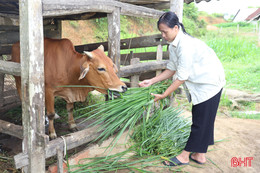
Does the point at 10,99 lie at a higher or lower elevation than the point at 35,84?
lower

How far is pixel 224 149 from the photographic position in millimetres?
3713

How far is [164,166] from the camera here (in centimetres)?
304

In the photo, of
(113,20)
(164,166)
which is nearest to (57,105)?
(113,20)

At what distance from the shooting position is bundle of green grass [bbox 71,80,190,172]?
2.90 m

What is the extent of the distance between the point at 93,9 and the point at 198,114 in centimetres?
186

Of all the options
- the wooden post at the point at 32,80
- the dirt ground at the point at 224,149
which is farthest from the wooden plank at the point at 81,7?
the dirt ground at the point at 224,149

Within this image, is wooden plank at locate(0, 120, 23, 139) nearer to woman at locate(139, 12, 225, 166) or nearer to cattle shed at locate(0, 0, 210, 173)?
cattle shed at locate(0, 0, 210, 173)

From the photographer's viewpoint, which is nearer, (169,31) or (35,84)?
(35,84)

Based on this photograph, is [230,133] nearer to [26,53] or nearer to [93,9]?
[93,9]

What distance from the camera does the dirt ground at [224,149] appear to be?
3221 millimetres

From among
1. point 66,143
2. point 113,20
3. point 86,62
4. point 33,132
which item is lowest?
point 66,143

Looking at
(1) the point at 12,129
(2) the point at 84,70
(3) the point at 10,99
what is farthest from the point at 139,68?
(3) the point at 10,99

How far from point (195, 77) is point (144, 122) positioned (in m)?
0.86

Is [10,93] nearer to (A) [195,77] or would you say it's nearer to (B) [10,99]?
(B) [10,99]
